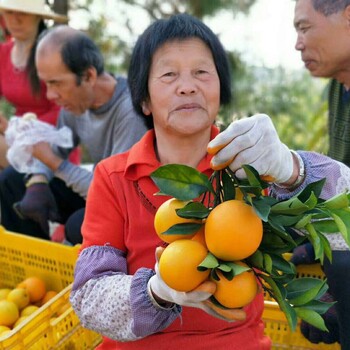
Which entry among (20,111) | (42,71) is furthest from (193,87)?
(20,111)

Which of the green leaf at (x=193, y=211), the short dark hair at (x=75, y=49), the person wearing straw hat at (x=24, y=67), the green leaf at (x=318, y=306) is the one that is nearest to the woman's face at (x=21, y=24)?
the person wearing straw hat at (x=24, y=67)

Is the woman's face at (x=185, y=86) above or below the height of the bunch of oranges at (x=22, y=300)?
above

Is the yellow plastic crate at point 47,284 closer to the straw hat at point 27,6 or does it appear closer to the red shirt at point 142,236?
the red shirt at point 142,236

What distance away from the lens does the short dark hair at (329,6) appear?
1664 millimetres

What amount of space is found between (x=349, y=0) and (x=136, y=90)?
79cm

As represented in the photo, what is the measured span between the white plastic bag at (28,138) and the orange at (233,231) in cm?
146

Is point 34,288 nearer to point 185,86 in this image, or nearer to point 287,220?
point 185,86

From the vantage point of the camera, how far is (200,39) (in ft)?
4.14

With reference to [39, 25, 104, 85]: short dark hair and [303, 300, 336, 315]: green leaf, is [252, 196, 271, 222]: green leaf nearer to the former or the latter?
[303, 300, 336, 315]: green leaf

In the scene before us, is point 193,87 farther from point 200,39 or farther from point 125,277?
point 125,277

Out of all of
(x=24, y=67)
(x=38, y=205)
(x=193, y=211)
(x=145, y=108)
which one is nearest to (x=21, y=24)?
(x=24, y=67)

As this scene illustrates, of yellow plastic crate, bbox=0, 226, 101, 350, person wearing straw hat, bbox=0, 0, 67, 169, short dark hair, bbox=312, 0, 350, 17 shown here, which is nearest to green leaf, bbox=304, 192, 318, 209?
yellow plastic crate, bbox=0, 226, 101, 350

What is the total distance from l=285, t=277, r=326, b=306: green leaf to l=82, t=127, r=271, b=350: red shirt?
0.96 ft

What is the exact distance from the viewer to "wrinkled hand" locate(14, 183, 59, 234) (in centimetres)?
222
